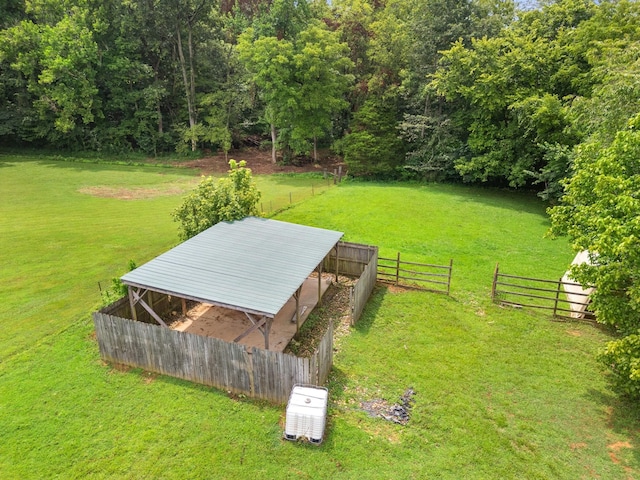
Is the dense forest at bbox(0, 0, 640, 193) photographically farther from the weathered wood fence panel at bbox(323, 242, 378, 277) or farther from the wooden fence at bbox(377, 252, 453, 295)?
the weathered wood fence panel at bbox(323, 242, 378, 277)

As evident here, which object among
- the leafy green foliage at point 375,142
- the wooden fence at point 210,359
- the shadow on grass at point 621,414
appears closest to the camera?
the shadow on grass at point 621,414

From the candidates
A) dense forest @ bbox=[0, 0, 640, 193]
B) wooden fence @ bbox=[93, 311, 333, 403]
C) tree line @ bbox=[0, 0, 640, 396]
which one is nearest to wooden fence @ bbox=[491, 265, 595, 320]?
wooden fence @ bbox=[93, 311, 333, 403]

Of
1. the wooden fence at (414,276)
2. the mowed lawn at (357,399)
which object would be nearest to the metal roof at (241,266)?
the mowed lawn at (357,399)

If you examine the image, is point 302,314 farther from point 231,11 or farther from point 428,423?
point 231,11

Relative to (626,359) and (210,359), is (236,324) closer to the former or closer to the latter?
(210,359)

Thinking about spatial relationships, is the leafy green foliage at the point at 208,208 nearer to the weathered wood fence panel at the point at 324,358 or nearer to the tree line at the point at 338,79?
the weathered wood fence panel at the point at 324,358

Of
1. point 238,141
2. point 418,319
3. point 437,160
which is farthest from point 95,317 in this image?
point 238,141

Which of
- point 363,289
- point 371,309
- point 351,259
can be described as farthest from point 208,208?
point 371,309
